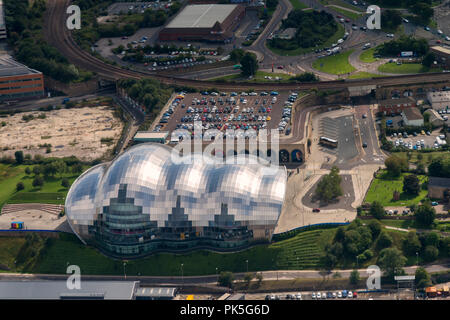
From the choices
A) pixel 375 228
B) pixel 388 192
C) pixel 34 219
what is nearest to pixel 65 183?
pixel 34 219

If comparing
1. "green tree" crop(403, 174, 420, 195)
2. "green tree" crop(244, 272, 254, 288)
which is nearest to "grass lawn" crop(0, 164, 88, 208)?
"green tree" crop(244, 272, 254, 288)

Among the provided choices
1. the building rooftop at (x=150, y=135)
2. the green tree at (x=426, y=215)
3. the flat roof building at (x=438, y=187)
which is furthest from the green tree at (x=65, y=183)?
the flat roof building at (x=438, y=187)

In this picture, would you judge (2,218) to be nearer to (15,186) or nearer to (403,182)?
(15,186)

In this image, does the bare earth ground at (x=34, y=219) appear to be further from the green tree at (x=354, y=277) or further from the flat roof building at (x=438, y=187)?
the flat roof building at (x=438, y=187)

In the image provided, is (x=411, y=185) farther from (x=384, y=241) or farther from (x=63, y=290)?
(x=63, y=290)

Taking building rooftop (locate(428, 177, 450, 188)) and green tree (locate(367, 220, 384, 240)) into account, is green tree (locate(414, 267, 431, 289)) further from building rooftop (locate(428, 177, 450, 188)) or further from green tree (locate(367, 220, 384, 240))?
building rooftop (locate(428, 177, 450, 188))

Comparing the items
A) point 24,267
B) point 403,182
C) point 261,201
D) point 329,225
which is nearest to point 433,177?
point 403,182
